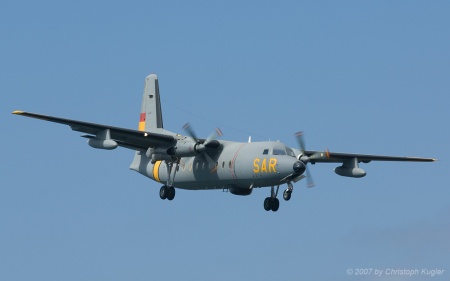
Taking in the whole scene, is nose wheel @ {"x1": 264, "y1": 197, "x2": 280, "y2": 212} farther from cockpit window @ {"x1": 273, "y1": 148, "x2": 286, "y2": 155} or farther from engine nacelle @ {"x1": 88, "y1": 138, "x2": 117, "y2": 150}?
engine nacelle @ {"x1": 88, "y1": 138, "x2": 117, "y2": 150}

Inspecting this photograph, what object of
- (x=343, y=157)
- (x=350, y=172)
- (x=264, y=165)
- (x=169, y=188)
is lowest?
(x=264, y=165)

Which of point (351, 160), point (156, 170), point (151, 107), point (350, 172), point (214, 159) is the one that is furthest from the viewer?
point (151, 107)

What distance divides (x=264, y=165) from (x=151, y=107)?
1110 cm

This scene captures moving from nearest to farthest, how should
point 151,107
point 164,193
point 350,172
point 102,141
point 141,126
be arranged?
point 102,141, point 164,193, point 350,172, point 151,107, point 141,126

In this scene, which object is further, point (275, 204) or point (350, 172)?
point (350, 172)

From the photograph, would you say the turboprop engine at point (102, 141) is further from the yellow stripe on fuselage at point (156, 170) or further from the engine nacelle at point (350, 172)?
the engine nacelle at point (350, 172)

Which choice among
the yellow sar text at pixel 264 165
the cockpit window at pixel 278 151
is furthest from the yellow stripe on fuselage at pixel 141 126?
the cockpit window at pixel 278 151

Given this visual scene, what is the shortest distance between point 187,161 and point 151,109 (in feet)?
20.5

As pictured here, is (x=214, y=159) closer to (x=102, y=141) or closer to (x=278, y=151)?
(x=278, y=151)

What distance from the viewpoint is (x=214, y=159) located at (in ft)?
174

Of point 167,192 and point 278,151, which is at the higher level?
point 278,151

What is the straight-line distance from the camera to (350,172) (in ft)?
181

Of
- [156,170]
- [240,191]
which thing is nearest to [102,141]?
[156,170]

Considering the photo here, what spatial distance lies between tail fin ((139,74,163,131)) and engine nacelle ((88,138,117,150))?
25.8 ft
